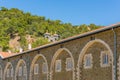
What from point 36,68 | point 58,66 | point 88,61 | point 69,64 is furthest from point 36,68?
point 88,61

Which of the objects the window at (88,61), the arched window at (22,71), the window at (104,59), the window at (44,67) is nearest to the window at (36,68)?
the window at (44,67)

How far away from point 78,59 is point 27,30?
70.7 meters

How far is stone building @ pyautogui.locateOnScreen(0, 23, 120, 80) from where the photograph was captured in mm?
21547

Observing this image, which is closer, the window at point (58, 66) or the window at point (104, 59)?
the window at point (104, 59)

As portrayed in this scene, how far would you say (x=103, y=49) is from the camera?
22.6 m

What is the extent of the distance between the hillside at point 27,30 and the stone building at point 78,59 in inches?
1987

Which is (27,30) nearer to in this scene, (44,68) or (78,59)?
(44,68)

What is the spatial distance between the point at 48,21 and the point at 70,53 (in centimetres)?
7864

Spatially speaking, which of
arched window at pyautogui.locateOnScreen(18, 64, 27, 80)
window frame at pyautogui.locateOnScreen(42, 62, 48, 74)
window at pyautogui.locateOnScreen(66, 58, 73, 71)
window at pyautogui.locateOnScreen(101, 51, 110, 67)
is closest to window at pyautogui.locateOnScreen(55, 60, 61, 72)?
window at pyautogui.locateOnScreen(66, 58, 73, 71)

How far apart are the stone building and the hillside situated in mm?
50482

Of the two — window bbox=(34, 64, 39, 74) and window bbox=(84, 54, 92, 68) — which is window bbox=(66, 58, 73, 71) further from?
window bbox=(34, 64, 39, 74)

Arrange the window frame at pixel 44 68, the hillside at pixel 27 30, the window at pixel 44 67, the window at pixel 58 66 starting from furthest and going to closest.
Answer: the hillside at pixel 27 30 → the window at pixel 44 67 → the window frame at pixel 44 68 → the window at pixel 58 66

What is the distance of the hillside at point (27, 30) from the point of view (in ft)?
288

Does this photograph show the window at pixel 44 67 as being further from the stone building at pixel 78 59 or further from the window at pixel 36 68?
the window at pixel 36 68
